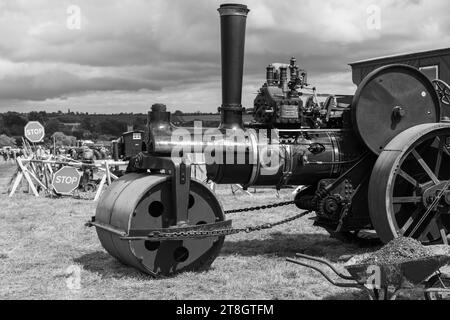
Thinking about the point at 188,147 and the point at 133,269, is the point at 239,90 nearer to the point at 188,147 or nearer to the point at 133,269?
the point at 188,147

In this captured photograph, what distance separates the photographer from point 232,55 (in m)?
6.02

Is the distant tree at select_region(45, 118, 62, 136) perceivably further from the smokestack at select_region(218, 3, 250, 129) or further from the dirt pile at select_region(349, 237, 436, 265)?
the dirt pile at select_region(349, 237, 436, 265)

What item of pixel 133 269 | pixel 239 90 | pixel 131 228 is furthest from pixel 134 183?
pixel 239 90

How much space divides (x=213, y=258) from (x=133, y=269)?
860 mm

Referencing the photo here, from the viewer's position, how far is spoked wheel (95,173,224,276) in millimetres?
5418

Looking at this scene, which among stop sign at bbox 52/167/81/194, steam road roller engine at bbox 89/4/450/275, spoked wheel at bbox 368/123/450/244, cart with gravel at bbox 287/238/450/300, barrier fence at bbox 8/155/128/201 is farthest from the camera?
barrier fence at bbox 8/155/128/201

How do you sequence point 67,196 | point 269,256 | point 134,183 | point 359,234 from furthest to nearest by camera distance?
1. point 67,196
2. point 359,234
3. point 269,256
4. point 134,183

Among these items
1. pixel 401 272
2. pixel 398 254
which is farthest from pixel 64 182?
pixel 401 272

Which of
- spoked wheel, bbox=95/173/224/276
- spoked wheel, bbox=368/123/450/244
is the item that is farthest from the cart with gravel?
spoked wheel, bbox=95/173/224/276

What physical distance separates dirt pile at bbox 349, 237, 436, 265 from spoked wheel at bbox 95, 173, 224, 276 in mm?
1824

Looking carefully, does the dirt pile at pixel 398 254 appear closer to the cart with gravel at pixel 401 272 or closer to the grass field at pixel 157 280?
the cart with gravel at pixel 401 272

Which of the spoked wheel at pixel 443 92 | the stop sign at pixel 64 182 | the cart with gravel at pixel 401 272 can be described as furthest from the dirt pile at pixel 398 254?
the stop sign at pixel 64 182

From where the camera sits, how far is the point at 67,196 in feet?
47.3

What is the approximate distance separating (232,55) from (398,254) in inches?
111
